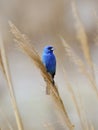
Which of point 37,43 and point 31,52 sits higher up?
point 37,43

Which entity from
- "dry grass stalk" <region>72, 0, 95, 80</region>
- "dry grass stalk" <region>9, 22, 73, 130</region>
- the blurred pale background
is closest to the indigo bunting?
"dry grass stalk" <region>72, 0, 95, 80</region>

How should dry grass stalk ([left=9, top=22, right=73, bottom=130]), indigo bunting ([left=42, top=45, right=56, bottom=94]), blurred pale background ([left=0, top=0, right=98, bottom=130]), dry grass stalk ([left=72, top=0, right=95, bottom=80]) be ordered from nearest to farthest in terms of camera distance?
dry grass stalk ([left=9, top=22, right=73, bottom=130]), dry grass stalk ([left=72, top=0, right=95, bottom=80]), indigo bunting ([left=42, top=45, right=56, bottom=94]), blurred pale background ([left=0, top=0, right=98, bottom=130])

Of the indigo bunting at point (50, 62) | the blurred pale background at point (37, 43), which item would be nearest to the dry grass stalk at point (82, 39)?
the indigo bunting at point (50, 62)

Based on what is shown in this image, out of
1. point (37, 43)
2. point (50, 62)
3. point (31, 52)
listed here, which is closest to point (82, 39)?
point (31, 52)

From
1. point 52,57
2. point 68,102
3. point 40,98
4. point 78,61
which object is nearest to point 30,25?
point 40,98

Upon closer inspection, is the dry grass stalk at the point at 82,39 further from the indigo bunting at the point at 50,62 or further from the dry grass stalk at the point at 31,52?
the indigo bunting at the point at 50,62

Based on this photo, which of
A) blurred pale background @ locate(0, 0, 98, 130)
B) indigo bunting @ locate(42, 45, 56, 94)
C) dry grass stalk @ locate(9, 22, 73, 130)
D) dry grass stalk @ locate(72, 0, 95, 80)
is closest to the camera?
dry grass stalk @ locate(9, 22, 73, 130)

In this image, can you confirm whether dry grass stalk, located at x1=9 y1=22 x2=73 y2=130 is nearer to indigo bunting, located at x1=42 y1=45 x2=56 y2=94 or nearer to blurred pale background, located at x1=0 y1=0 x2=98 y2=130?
indigo bunting, located at x1=42 y1=45 x2=56 y2=94

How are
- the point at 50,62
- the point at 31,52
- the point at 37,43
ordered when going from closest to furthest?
the point at 31,52 < the point at 50,62 < the point at 37,43

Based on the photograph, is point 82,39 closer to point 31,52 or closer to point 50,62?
point 31,52

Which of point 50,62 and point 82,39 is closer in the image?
point 82,39

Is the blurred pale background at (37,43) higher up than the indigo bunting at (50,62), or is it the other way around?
the blurred pale background at (37,43)

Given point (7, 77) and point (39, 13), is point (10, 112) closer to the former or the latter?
point (39, 13)
